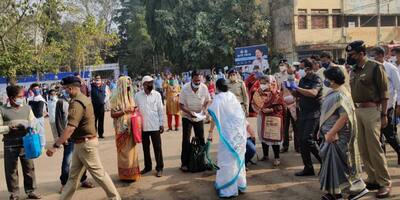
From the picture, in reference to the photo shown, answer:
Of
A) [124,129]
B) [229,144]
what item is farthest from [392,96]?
[124,129]

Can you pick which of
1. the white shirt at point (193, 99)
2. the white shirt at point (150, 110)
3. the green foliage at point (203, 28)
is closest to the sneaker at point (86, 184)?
the white shirt at point (150, 110)

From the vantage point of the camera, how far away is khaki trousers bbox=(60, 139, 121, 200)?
570 centimetres

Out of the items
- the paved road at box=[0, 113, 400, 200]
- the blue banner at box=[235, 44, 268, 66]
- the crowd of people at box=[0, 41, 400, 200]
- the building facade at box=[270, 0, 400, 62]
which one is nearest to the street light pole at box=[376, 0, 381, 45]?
the building facade at box=[270, 0, 400, 62]

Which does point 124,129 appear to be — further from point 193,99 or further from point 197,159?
point 193,99

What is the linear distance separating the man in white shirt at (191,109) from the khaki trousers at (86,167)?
2.31 metres

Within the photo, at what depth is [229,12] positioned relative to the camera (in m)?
34.4

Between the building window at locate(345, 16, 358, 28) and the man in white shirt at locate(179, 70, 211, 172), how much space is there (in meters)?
29.2

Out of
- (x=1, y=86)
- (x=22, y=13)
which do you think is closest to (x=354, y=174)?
(x=22, y=13)

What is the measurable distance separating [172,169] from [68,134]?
3.08 metres

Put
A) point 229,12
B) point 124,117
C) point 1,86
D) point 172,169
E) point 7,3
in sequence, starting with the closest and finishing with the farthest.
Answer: point 124,117 < point 172,169 < point 7,3 < point 1,86 < point 229,12

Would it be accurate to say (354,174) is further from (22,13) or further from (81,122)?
(22,13)

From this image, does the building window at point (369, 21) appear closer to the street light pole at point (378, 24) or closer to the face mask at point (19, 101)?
the street light pole at point (378, 24)

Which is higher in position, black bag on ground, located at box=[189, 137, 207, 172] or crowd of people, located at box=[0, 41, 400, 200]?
crowd of people, located at box=[0, 41, 400, 200]

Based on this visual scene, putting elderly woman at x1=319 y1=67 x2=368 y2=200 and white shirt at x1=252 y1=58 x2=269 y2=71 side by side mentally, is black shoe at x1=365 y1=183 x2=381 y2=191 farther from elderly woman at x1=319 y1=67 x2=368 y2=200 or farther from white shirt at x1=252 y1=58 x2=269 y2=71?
white shirt at x1=252 y1=58 x2=269 y2=71
